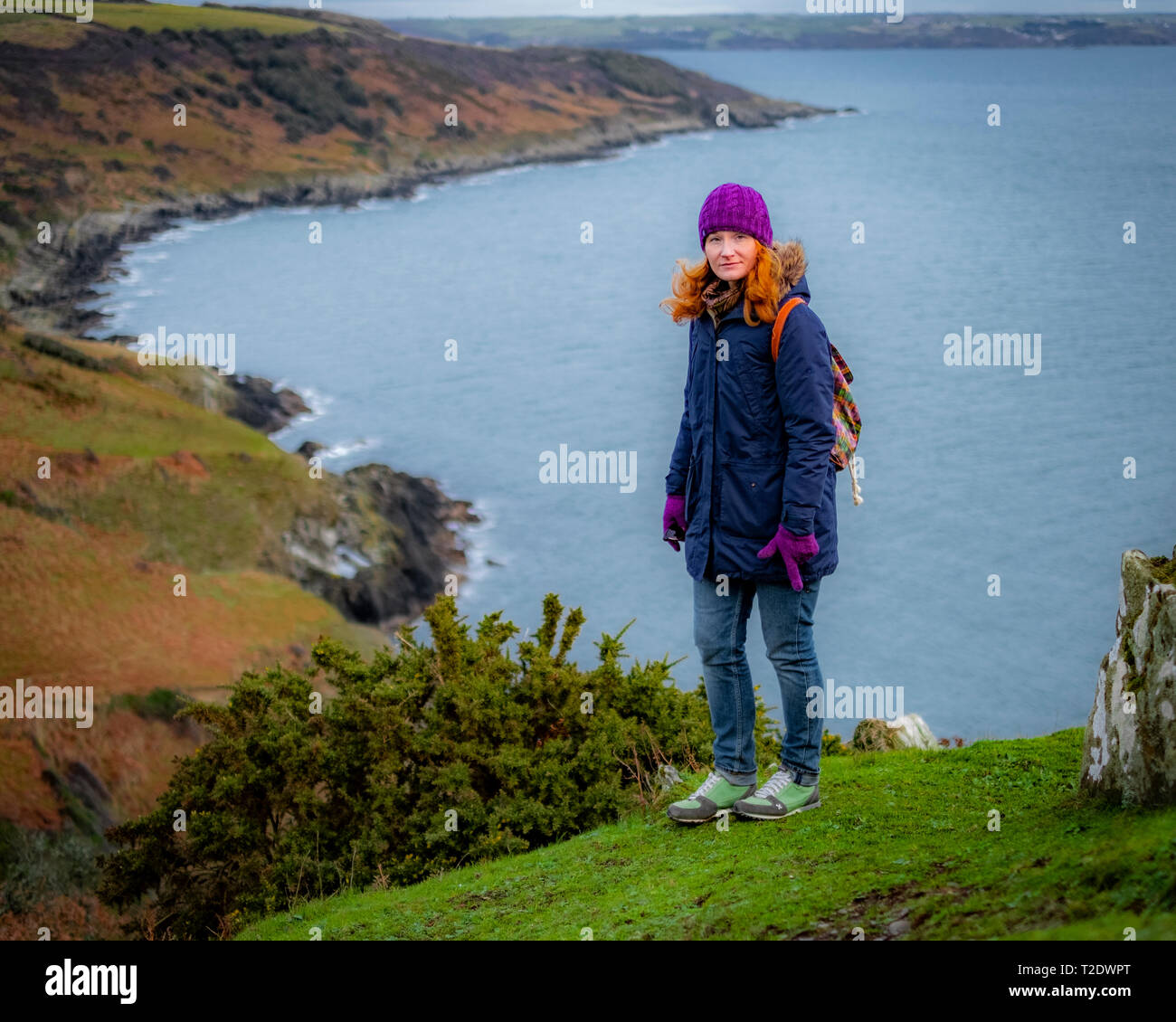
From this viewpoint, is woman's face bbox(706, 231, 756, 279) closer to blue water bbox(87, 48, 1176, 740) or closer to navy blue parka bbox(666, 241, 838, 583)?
navy blue parka bbox(666, 241, 838, 583)

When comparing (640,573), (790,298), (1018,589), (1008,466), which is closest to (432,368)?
(640,573)

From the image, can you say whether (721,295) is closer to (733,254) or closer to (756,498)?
(733,254)

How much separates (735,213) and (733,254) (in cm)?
18

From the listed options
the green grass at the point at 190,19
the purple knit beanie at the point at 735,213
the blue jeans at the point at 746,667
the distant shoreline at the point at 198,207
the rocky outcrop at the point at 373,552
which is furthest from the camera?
the green grass at the point at 190,19

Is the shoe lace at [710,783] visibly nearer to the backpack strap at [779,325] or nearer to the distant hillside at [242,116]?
the backpack strap at [779,325]

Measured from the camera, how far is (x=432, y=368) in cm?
7044

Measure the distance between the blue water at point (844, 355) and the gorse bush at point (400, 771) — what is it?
23249 millimetres

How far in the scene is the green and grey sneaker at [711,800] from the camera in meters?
6.02

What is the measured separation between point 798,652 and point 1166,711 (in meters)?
1.57

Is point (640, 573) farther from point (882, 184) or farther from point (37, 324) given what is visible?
point (882, 184)

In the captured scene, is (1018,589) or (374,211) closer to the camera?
(1018,589)

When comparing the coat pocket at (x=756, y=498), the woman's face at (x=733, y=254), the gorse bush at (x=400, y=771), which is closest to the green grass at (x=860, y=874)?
the gorse bush at (x=400, y=771)

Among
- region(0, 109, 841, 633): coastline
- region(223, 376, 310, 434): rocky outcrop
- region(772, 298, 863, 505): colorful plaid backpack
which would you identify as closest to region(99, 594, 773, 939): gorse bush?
region(772, 298, 863, 505): colorful plaid backpack
